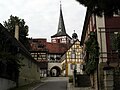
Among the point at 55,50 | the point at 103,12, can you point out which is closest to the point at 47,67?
the point at 55,50

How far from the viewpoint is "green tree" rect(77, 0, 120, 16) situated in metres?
9.08

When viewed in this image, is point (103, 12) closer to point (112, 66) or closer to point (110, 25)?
point (112, 66)

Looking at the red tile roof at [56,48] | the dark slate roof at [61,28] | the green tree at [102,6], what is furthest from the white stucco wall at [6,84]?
the dark slate roof at [61,28]

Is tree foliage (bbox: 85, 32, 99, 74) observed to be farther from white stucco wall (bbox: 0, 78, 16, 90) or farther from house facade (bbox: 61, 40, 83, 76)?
house facade (bbox: 61, 40, 83, 76)

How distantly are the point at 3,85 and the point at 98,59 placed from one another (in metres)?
8.43

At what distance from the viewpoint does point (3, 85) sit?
963 inches

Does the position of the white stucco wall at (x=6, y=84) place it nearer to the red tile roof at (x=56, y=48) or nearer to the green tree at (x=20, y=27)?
the green tree at (x=20, y=27)

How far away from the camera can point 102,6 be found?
9.17m

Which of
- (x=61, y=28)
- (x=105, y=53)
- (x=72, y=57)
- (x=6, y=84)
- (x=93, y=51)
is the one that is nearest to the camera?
(x=105, y=53)

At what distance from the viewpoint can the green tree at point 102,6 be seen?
9.08 metres

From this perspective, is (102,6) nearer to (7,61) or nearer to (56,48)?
(7,61)

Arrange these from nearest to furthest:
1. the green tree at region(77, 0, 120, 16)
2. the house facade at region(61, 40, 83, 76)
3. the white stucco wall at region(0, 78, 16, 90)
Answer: the green tree at region(77, 0, 120, 16) → the white stucco wall at region(0, 78, 16, 90) → the house facade at region(61, 40, 83, 76)

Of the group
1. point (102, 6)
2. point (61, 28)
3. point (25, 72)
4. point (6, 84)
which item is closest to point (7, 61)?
point (6, 84)

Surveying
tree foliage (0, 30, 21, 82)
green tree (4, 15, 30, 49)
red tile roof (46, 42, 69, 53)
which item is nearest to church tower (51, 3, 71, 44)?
red tile roof (46, 42, 69, 53)
